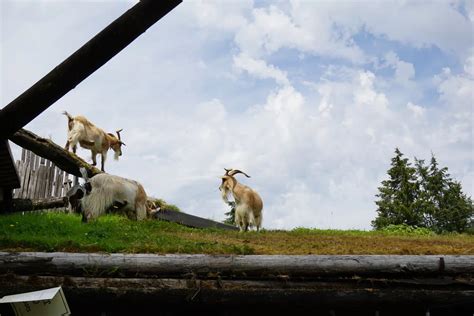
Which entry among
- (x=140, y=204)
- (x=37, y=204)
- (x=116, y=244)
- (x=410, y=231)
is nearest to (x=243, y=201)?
(x=140, y=204)

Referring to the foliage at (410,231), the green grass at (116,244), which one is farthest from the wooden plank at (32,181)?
the foliage at (410,231)

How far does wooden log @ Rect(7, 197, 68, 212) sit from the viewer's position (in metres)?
16.8

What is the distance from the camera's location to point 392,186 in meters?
36.2

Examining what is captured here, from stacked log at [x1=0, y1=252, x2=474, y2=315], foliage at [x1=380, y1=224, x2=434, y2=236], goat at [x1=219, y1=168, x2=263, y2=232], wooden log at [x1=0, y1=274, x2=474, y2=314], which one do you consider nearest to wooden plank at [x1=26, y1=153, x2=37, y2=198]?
goat at [x1=219, y1=168, x2=263, y2=232]

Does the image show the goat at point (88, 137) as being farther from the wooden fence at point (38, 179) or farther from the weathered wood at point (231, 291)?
the weathered wood at point (231, 291)

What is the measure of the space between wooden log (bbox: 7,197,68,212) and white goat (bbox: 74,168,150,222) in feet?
11.1

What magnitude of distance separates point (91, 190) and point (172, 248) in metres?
5.85

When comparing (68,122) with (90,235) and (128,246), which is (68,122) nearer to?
(90,235)

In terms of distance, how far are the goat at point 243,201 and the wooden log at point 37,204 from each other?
485 centimetres

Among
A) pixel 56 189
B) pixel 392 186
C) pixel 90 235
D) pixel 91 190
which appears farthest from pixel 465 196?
pixel 90 235

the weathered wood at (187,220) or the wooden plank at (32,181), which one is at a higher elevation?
the wooden plank at (32,181)

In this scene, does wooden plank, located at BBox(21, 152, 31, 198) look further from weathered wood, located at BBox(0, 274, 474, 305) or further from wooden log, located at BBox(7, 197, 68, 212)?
weathered wood, located at BBox(0, 274, 474, 305)

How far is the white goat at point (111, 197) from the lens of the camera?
13.2m

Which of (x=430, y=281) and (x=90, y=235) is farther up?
(x=90, y=235)
